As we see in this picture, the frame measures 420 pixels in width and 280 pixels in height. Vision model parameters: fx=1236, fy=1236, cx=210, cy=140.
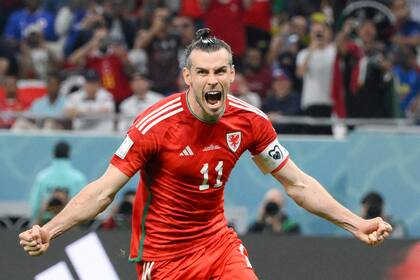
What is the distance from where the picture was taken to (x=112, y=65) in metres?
15.0

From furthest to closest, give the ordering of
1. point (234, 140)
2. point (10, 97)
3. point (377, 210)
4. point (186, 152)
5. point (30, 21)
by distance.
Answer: point (30, 21) → point (10, 97) → point (377, 210) → point (234, 140) → point (186, 152)

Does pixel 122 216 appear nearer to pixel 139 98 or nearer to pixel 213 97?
pixel 139 98

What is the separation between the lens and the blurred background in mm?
12781

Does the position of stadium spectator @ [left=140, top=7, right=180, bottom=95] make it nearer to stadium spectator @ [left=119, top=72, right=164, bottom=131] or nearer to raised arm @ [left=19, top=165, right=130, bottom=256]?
stadium spectator @ [left=119, top=72, right=164, bottom=131]

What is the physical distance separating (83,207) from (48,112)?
7.50m

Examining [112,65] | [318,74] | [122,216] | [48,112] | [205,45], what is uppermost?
[205,45]

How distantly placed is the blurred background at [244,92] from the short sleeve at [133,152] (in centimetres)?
425

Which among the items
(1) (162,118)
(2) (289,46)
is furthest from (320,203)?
(2) (289,46)

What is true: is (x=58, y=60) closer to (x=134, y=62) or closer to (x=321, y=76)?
(x=134, y=62)

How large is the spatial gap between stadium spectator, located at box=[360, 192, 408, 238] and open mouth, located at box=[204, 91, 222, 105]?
201 inches

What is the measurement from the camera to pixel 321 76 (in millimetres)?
14070

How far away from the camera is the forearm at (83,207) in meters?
6.68

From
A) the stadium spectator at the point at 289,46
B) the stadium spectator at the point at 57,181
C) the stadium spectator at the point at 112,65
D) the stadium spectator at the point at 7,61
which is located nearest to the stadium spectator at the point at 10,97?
the stadium spectator at the point at 7,61

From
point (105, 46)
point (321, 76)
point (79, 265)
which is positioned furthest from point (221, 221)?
point (105, 46)
